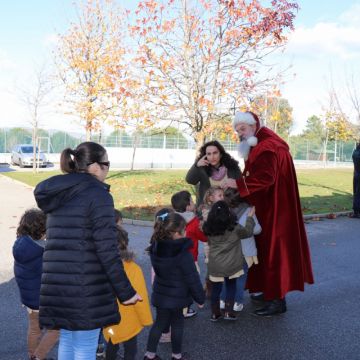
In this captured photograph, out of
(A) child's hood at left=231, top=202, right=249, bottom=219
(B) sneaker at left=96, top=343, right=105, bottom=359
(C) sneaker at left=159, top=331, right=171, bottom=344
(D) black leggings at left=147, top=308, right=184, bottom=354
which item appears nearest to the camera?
(D) black leggings at left=147, top=308, right=184, bottom=354

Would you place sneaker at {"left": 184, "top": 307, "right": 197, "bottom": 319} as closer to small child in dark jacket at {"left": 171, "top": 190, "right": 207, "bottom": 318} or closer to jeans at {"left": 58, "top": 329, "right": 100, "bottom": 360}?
small child in dark jacket at {"left": 171, "top": 190, "right": 207, "bottom": 318}

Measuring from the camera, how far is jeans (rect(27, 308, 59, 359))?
3.56 metres

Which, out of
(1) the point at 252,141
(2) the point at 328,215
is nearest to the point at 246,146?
(1) the point at 252,141

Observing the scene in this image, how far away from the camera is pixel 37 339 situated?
3783mm

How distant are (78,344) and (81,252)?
1.90ft

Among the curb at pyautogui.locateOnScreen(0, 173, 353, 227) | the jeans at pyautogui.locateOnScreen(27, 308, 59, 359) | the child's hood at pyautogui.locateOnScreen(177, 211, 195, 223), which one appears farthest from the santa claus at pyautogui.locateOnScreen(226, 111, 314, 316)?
the curb at pyautogui.locateOnScreen(0, 173, 353, 227)

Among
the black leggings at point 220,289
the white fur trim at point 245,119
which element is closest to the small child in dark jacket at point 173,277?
the black leggings at point 220,289

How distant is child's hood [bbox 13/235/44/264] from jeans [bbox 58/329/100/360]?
0.92m

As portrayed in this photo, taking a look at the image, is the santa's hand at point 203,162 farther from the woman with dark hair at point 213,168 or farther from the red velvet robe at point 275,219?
the red velvet robe at point 275,219

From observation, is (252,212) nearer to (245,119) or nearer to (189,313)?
(245,119)

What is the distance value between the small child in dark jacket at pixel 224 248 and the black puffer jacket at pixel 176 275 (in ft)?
2.39

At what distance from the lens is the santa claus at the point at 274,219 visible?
192 inches

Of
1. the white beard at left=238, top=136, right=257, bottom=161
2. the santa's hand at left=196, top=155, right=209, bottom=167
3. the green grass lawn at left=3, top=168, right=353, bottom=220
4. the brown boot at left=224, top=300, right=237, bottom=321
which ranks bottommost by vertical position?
the green grass lawn at left=3, top=168, right=353, bottom=220

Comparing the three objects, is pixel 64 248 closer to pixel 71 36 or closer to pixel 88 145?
pixel 88 145
